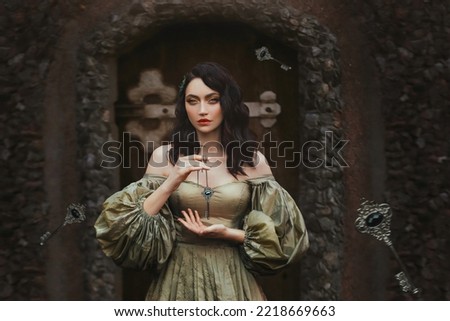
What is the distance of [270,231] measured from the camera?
345 centimetres

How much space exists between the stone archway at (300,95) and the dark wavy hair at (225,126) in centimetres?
110

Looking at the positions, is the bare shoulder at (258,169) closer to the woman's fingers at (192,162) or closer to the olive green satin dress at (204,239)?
the olive green satin dress at (204,239)

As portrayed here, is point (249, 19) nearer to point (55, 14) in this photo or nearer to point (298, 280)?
point (55, 14)

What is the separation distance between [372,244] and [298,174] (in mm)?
538

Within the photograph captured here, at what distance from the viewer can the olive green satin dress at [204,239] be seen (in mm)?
3443

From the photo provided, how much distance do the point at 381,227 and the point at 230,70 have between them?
1.14 m

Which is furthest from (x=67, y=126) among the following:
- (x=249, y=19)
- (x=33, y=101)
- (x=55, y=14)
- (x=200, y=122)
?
(x=200, y=122)

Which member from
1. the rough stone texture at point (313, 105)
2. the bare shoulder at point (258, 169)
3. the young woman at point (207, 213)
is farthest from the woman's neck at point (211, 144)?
the rough stone texture at point (313, 105)

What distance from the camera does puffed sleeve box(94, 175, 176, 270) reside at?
11.2 feet

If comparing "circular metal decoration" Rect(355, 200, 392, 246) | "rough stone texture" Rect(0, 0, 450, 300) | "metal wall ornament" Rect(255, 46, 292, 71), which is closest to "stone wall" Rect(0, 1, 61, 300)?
"rough stone texture" Rect(0, 0, 450, 300)

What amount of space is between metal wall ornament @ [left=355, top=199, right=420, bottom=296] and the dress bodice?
128cm

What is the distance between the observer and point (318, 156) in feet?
15.0

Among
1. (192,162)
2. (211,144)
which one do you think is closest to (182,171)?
(192,162)
